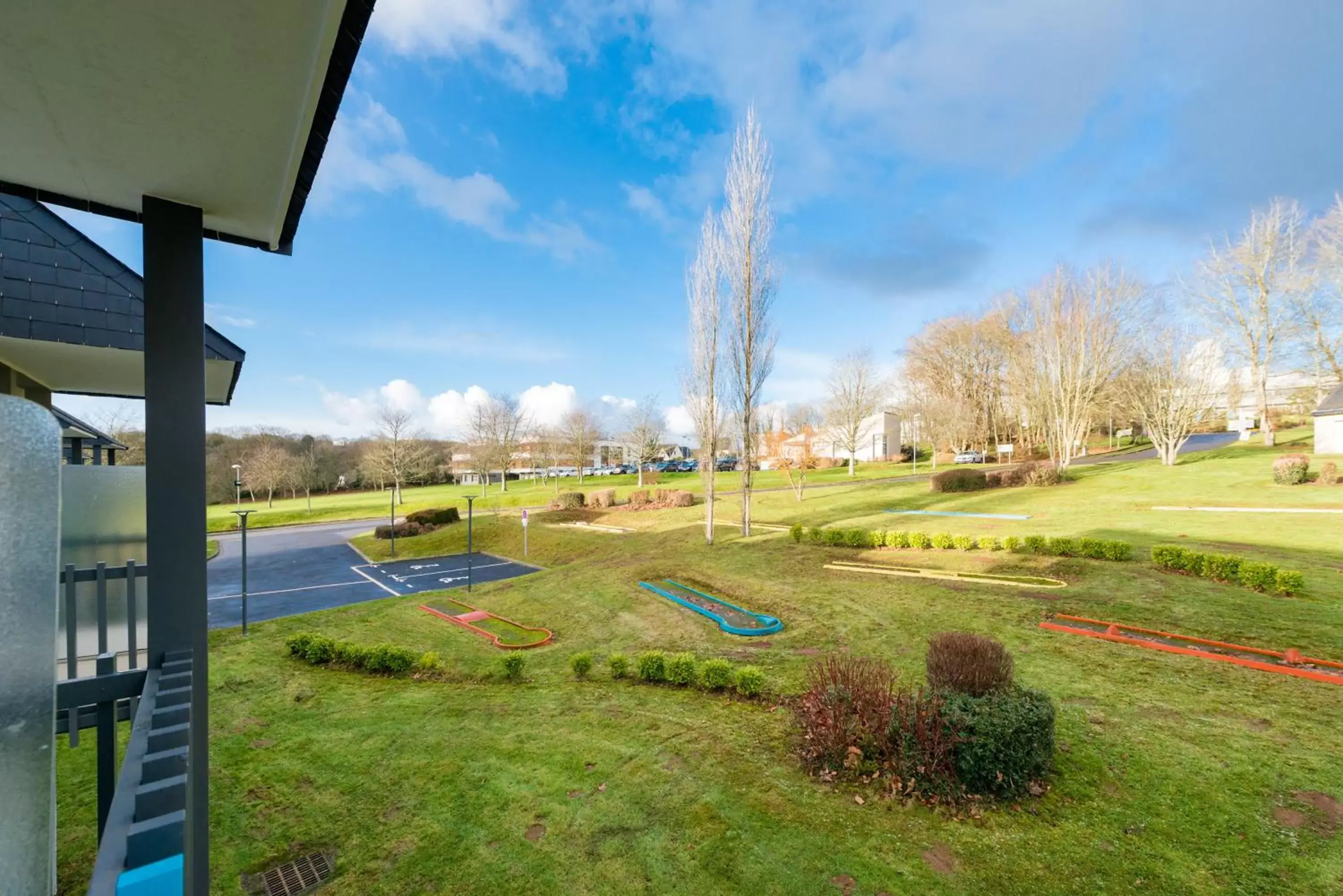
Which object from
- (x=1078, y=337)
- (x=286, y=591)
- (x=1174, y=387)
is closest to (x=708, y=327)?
(x=286, y=591)

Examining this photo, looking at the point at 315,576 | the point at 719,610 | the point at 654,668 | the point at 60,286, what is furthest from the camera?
the point at 315,576

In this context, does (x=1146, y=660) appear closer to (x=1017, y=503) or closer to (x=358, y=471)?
(x=1017, y=503)

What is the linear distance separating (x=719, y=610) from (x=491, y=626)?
16.5 ft

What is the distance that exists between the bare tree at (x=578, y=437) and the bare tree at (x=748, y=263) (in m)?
33.0

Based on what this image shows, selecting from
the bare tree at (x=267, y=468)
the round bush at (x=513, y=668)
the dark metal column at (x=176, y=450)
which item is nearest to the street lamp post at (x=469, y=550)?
the round bush at (x=513, y=668)

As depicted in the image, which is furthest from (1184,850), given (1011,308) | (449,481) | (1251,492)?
(449,481)

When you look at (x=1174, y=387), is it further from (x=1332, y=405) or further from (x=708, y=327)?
→ (x=708, y=327)

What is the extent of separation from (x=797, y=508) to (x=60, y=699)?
923 inches

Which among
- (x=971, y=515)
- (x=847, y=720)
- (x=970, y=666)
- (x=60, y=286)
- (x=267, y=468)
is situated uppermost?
(x=60, y=286)

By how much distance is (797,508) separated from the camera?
24297 millimetres

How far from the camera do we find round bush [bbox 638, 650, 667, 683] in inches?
292

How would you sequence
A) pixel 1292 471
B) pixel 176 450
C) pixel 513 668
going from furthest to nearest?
pixel 1292 471 < pixel 513 668 < pixel 176 450

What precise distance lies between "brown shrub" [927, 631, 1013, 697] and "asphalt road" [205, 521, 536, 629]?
47.2ft

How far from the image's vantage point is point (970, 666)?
5023mm
